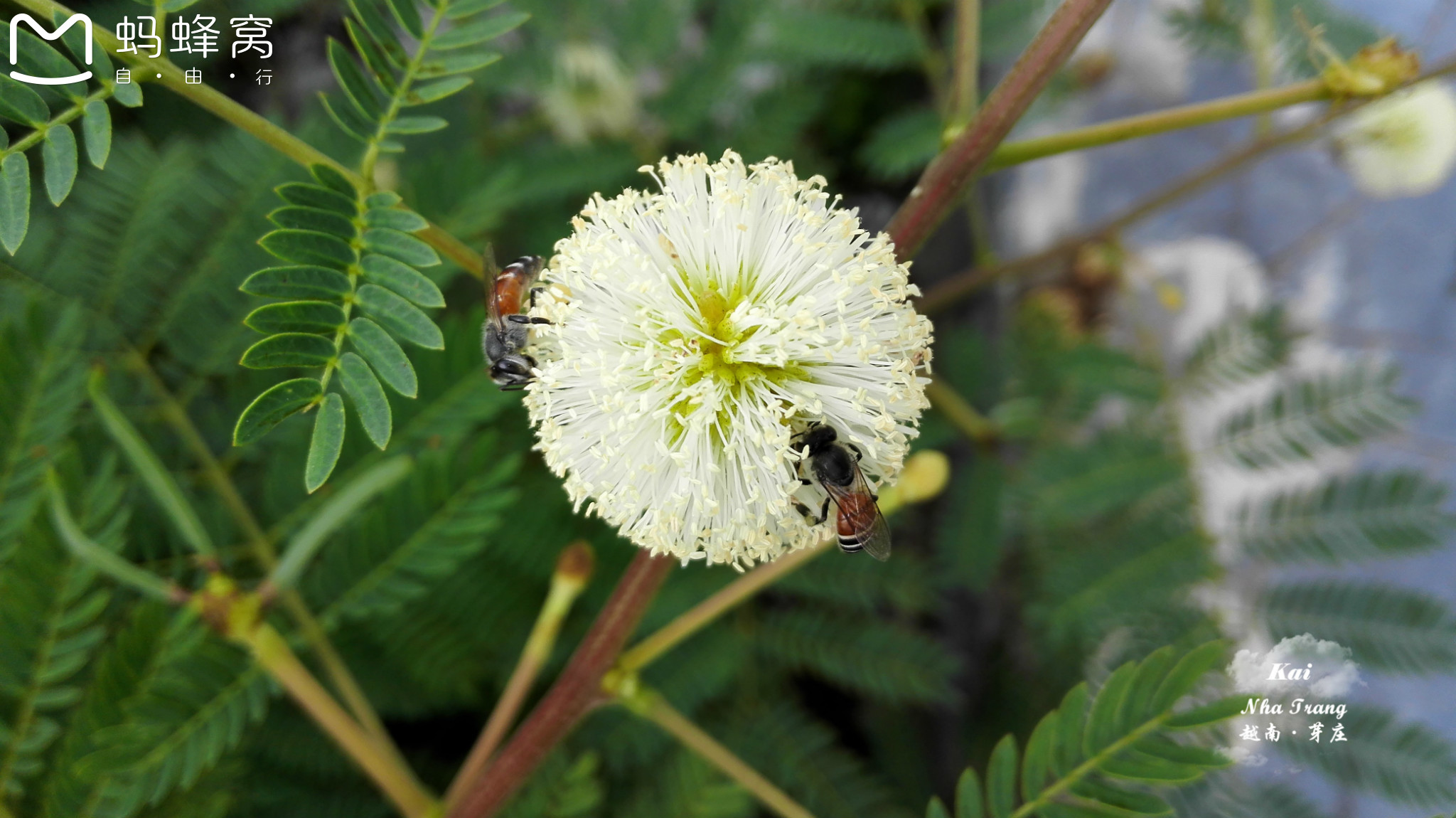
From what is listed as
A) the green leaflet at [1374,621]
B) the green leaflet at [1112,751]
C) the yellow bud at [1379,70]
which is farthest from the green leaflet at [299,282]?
the green leaflet at [1374,621]

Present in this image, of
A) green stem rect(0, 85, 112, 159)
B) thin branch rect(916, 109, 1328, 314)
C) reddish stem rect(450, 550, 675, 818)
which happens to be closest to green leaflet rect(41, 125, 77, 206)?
green stem rect(0, 85, 112, 159)

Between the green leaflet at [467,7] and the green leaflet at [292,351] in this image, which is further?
the green leaflet at [467,7]

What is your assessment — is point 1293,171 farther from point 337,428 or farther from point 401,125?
point 337,428

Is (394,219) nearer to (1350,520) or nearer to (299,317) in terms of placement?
(299,317)

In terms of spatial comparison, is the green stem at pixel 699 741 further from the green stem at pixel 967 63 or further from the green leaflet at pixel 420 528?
the green stem at pixel 967 63

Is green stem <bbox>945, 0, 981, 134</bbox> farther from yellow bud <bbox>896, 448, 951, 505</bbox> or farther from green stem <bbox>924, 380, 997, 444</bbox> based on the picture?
green stem <bbox>924, 380, 997, 444</bbox>

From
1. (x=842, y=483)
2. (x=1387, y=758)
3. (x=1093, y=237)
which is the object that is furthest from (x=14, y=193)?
(x=1387, y=758)

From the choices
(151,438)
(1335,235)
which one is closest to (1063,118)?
(1335,235)
